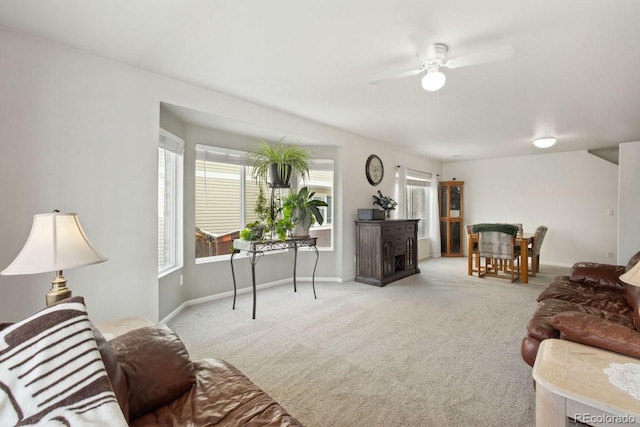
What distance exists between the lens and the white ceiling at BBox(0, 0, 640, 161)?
70.1 inches

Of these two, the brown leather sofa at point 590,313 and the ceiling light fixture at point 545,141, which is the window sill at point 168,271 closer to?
the brown leather sofa at point 590,313

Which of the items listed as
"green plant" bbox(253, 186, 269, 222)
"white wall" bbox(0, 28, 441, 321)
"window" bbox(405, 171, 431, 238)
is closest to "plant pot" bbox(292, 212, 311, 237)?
"green plant" bbox(253, 186, 269, 222)

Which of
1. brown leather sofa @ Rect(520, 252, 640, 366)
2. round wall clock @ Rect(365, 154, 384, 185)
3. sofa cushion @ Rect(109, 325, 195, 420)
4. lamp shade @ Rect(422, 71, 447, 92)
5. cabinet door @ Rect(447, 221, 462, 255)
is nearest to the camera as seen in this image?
sofa cushion @ Rect(109, 325, 195, 420)

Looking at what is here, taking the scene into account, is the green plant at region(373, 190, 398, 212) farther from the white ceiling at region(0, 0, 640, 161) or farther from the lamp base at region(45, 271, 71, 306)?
the lamp base at region(45, 271, 71, 306)

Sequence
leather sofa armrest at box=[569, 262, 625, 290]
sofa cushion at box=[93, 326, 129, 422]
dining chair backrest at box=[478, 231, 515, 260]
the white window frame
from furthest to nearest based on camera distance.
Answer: the white window frame
dining chair backrest at box=[478, 231, 515, 260]
leather sofa armrest at box=[569, 262, 625, 290]
sofa cushion at box=[93, 326, 129, 422]

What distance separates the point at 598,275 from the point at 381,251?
2.50 metres

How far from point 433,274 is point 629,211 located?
9.94ft

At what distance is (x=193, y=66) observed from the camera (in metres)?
2.52

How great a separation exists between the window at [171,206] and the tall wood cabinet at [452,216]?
631cm

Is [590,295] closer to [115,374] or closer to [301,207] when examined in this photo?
[301,207]

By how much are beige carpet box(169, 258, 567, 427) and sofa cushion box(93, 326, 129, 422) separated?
1.01 m

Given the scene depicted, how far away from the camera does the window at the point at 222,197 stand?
376cm

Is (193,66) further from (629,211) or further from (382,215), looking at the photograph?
(629,211)

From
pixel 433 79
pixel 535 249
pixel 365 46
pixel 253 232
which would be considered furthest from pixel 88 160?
pixel 535 249
